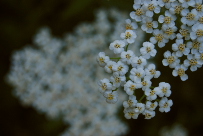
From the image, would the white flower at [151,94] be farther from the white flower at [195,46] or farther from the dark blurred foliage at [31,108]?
the dark blurred foliage at [31,108]

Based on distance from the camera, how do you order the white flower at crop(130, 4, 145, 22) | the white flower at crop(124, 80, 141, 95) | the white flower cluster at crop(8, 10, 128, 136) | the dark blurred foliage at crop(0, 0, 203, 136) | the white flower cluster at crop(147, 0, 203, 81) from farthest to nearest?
the dark blurred foliage at crop(0, 0, 203, 136) → the white flower cluster at crop(8, 10, 128, 136) → the white flower at crop(130, 4, 145, 22) → the white flower cluster at crop(147, 0, 203, 81) → the white flower at crop(124, 80, 141, 95)

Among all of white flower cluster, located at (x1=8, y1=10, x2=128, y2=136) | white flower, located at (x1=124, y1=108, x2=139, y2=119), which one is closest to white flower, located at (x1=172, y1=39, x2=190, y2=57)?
white flower, located at (x1=124, y1=108, x2=139, y2=119)

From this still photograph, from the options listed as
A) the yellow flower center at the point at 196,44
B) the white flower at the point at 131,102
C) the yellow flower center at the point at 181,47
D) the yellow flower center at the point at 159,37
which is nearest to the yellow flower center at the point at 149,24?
the yellow flower center at the point at 159,37

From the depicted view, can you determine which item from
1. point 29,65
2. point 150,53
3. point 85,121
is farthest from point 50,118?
point 150,53

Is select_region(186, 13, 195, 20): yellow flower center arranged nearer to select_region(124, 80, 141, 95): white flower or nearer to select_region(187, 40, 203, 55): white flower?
select_region(187, 40, 203, 55): white flower

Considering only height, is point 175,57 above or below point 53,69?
below

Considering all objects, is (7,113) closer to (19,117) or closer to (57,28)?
(19,117)
